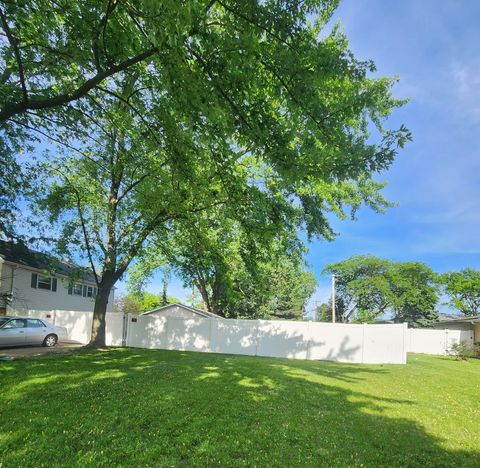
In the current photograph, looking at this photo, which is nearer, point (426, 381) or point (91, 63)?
point (91, 63)

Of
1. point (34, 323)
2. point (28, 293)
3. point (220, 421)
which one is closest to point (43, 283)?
point (28, 293)

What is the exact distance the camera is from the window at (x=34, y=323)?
15844 mm

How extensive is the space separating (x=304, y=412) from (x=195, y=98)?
535 centimetres

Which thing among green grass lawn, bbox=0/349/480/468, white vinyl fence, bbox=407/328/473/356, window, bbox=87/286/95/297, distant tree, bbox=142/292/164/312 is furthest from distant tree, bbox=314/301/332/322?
green grass lawn, bbox=0/349/480/468

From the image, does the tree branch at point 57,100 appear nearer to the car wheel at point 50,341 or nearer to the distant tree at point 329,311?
the car wheel at point 50,341

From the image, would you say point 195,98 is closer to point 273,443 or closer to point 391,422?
point 273,443

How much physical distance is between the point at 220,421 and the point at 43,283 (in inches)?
882

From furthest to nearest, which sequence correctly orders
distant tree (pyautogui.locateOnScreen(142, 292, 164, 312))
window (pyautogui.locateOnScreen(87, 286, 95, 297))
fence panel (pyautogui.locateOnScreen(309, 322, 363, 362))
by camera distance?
distant tree (pyautogui.locateOnScreen(142, 292, 164, 312))
window (pyautogui.locateOnScreen(87, 286, 95, 297))
fence panel (pyautogui.locateOnScreen(309, 322, 363, 362))

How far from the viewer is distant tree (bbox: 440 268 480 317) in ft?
141

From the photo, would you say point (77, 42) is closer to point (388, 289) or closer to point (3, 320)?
point (3, 320)

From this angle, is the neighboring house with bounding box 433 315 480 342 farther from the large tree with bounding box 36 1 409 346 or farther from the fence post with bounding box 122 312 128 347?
the large tree with bounding box 36 1 409 346

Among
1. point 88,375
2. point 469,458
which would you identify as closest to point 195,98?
point 469,458

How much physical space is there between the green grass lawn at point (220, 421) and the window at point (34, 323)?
21.9 ft

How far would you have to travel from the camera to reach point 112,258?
14664mm
